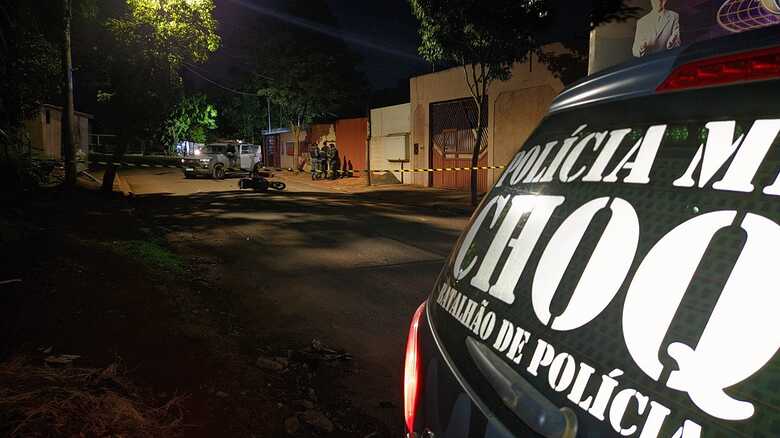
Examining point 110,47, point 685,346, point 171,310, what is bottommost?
point 171,310

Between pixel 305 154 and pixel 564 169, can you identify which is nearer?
pixel 564 169

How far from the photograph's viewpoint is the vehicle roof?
39.3 inches

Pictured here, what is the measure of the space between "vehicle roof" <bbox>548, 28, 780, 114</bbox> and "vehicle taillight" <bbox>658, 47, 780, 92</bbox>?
0.6 inches

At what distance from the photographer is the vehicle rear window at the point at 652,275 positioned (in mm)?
845

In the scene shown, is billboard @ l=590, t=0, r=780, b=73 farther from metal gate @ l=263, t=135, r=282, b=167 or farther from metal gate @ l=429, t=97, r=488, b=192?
metal gate @ l=263, t=135, r=282, b=167

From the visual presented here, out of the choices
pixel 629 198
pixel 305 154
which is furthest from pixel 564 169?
pixel 305 154

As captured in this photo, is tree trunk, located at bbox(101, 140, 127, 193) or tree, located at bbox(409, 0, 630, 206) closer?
tree, located at bbox(409, 0, 630, 206)

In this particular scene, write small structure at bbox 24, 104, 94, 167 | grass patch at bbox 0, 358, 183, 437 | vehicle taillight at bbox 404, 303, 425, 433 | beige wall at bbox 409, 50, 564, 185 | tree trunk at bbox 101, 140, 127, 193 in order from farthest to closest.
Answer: small structure at bbox 24, 104, 94, 167, beige wall at bbox 409, 50, 564, 185, tree trunk at bbox 101, 140, 127, 193, grass patch at bbox 0, 358, 183, 437, vehicle taillight at bbox 404, 303, 425, 433

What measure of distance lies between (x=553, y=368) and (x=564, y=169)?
521 mm

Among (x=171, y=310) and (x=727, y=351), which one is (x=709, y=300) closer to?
(x=727, y=351)

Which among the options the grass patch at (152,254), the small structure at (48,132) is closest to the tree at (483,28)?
the grass patch at (152,254)

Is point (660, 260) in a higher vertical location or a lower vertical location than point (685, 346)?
higher

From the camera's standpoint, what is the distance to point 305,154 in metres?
33.2

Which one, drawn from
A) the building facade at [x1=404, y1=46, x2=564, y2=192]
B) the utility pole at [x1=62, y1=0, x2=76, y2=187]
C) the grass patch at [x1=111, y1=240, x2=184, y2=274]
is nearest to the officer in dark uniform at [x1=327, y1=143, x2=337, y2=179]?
the building facade at [x1=404, y1=46, x2=564, y2=192]
